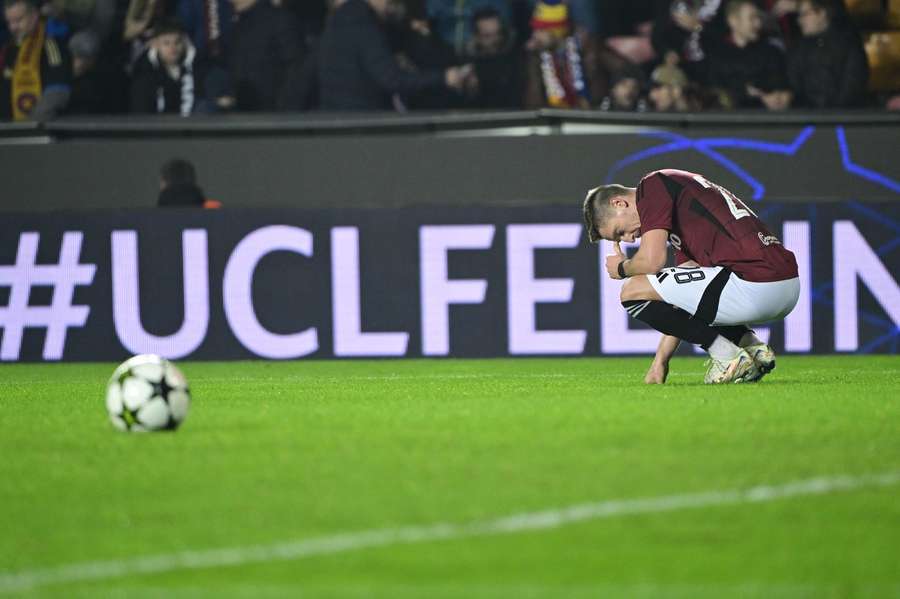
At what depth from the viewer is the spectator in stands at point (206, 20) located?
1562cm

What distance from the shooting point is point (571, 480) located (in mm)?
5516

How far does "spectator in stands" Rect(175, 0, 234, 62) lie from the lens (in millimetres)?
15625

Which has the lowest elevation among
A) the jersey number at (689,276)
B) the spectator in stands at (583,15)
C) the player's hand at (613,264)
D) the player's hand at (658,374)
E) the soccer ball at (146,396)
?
the player's hand at (658,374)

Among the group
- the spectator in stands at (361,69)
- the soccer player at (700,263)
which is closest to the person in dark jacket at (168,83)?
the spectator in stands at (361,69)

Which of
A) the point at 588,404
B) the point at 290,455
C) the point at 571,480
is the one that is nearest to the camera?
the point at 571,480

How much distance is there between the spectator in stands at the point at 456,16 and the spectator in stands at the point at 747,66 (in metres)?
2.07

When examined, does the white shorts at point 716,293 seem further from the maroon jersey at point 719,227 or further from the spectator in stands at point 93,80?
the spectator in stands at point 93,80

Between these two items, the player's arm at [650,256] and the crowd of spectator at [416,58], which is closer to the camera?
the player's arm at [650,256]

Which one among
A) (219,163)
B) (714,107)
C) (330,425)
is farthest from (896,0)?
(330,425)

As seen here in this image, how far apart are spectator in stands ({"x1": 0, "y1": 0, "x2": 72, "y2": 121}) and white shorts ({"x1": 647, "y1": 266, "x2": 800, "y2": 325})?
26.3 feet

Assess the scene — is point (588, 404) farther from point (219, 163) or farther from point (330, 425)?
point (219, 163)

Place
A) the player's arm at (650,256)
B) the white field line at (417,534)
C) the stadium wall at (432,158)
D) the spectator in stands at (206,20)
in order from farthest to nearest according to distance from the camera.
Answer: the spectator in stands at (206,20), the stadium wall at (432,158), the player's arm at (650,256), the white field line at (417,534)

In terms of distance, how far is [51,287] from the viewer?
13.7 metres

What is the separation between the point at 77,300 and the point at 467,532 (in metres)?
9.54
